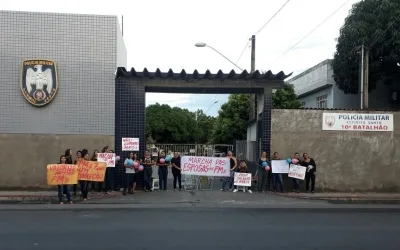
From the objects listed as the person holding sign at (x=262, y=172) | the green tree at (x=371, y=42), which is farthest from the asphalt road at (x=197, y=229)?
the green tree at (x=371, y=42)

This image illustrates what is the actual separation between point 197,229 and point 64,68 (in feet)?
33.1

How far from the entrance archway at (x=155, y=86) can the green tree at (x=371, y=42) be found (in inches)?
394

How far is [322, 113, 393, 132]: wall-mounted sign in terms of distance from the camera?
1845cm

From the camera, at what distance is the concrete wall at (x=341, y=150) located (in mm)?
18406

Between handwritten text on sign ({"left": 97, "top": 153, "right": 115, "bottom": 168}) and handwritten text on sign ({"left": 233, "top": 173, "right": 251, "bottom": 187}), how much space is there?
473cm

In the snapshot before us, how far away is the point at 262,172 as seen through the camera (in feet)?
59.9

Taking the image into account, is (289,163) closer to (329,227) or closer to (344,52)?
(329,227)

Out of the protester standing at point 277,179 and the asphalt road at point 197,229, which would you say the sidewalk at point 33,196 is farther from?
the protester standing at point 277,179

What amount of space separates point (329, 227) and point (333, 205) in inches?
207

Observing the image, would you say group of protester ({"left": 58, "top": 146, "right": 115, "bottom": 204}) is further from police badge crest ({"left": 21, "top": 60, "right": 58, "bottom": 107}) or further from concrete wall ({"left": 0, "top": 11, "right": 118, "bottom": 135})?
police badge crest ({"left": 21, "top": 60, "right": 58, "bottom": 107})

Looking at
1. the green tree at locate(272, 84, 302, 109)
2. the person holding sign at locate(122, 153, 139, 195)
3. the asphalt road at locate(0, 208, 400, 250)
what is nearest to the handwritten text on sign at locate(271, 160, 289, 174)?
the asphalt road at locate(0, 208, 400, 250)

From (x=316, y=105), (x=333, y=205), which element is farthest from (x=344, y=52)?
(x=333, y=205)

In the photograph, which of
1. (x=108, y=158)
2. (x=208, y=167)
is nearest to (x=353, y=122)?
(x=208, y=167)

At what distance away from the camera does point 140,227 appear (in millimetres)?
10328
